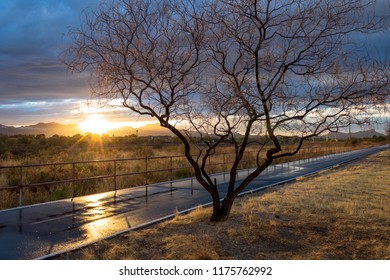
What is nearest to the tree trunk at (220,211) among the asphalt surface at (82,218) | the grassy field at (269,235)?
the grassy field at (269,235)

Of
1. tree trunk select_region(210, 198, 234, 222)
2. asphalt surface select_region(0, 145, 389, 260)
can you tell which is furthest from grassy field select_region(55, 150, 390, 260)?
asphalt surface select_region(0, 145, 389, 260)

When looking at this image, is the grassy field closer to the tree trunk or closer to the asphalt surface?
the tree trunk

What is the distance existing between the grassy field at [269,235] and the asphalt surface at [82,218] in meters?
0.69

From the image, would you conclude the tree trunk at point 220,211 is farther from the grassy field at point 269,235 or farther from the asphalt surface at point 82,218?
the asphalt surface at point 82,218

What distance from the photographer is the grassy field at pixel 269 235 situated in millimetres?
7113

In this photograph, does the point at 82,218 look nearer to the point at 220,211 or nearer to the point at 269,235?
the point at 220,211

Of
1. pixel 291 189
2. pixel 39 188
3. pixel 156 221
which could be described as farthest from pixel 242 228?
pixel 39 188

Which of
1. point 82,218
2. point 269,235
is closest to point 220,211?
point 269,235

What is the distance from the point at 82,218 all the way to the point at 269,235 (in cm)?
478

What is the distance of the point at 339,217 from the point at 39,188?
11.1 m

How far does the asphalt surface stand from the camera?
7.92 metres

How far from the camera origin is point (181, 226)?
369 inches

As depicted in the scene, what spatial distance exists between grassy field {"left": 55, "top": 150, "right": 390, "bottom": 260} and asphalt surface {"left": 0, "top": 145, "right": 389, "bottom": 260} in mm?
686

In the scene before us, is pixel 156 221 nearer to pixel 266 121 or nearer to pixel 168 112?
pixel 168 112
